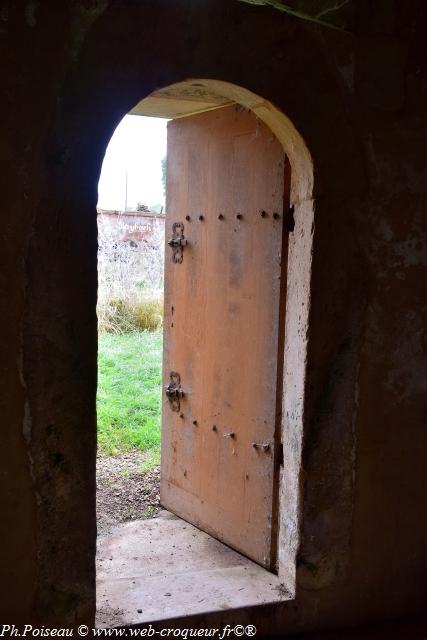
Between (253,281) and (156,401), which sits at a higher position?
(253,281)

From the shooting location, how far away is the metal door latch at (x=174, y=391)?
133 inches

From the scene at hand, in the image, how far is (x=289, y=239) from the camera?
2.60 meters

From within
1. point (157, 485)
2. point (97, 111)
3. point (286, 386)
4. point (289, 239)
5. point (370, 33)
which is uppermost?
point (370, 33)

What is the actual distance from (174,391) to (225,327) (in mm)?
589

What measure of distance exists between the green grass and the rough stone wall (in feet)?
6.45

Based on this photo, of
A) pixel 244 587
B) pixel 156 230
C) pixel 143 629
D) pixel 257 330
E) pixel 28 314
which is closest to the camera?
pixel 28 314

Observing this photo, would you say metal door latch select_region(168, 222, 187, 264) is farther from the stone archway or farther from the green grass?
the green grass

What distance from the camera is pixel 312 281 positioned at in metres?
2.41

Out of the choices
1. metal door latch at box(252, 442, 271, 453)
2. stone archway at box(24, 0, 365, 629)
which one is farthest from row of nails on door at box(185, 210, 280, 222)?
metal door latch at box(252, 442, 271, 453)

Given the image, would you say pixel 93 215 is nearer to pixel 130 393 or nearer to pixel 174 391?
pixel 174 391

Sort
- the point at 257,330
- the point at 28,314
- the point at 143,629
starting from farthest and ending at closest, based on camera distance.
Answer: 1. the point at 257,330
2. the point at 143,629
3. the point at 28,314

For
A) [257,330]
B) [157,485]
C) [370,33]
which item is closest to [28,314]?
[257,330]

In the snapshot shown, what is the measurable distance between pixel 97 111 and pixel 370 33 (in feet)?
3.83

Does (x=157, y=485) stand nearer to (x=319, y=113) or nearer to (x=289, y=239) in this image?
(x=289, y=239)
